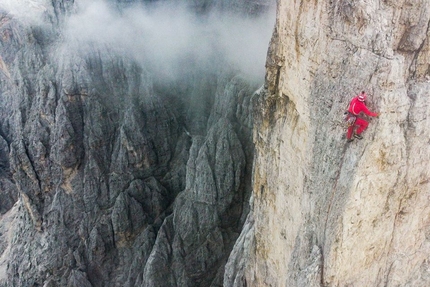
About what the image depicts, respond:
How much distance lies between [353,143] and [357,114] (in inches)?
25.5

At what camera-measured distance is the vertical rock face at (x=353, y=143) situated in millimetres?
6723

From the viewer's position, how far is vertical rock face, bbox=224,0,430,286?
6723 millimetres

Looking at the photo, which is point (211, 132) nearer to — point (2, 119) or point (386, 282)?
point (386, 282)

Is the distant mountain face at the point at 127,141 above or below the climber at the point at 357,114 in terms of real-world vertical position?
below

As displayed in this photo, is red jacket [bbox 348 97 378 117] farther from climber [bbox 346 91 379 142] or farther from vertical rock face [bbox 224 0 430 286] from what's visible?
vertical rock face [bbox 224 0 430 286]

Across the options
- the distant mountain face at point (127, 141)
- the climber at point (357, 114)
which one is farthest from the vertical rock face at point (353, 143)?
the distant mountain face at point (127, 141)

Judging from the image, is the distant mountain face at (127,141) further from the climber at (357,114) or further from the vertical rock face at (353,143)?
the climber at (357,114)

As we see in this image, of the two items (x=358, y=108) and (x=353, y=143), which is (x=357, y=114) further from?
(x=353, y=143)

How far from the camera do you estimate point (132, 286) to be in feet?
71.9

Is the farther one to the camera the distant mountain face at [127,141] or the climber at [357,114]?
the distant mountain face at [127,141]

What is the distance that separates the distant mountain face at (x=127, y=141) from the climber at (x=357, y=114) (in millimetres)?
13299

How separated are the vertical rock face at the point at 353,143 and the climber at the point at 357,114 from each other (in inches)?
5.3

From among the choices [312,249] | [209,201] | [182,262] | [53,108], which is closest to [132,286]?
[182,262]

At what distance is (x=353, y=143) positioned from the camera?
7141mm
